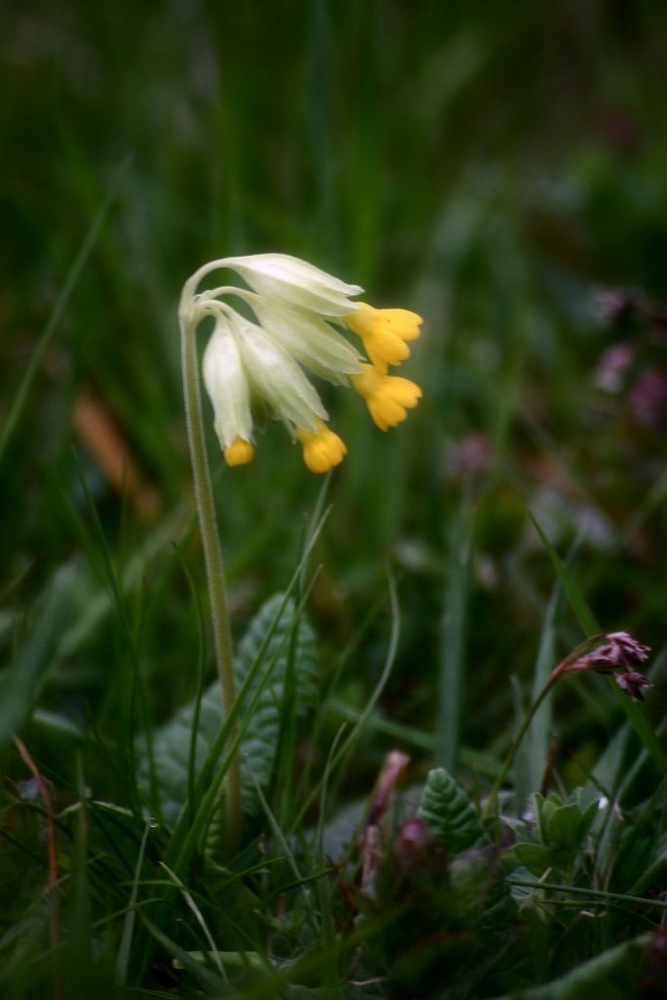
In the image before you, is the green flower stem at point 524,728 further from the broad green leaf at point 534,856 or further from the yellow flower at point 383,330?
the yellow flower at point 383,330

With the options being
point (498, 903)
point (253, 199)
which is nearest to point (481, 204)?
point (253, 199)

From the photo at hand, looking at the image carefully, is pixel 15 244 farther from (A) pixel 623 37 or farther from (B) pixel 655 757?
(A) pixel 623 37

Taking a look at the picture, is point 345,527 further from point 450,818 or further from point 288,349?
point 450,818

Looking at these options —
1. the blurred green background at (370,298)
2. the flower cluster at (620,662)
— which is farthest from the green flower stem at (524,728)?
the blurred green background at (370,298)

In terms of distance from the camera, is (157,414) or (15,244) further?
(15,244)

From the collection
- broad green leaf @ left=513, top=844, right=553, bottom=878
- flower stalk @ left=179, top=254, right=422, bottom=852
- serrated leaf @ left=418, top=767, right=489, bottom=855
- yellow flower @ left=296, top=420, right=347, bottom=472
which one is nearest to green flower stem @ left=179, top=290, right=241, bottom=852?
flower stalk @ left=179, top=254, right=422, bottom=852

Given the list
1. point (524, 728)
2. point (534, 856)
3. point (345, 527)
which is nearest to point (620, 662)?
point (524, 728)
